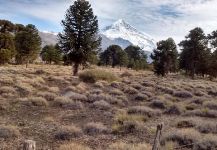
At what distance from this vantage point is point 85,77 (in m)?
38.8

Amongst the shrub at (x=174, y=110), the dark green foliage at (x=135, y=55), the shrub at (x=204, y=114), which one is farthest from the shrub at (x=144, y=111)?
the dark green foliage at (x=135, y=55)

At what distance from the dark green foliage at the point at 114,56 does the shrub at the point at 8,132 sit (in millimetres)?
85332

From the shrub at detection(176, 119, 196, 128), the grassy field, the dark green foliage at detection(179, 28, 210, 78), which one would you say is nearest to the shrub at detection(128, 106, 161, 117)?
the grassy field

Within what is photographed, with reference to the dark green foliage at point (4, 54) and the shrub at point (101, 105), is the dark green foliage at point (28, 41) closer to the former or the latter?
the dark green foliage at point (4, 54)

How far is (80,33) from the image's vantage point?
137ft

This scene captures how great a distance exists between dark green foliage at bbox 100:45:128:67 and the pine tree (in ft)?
182

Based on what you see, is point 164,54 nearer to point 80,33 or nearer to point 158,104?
point 80,33

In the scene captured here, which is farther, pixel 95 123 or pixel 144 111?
pixel 144 111

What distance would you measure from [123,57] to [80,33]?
5555 centimetres

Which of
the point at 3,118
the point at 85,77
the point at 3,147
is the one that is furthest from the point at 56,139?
the point at 85,77

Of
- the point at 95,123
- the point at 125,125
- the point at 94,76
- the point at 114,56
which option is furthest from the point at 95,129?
the point at 114,56

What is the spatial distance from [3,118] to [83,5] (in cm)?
2856

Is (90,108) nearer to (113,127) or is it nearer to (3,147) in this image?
(113,127)

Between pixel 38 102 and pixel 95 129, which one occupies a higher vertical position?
pixel 38 102
